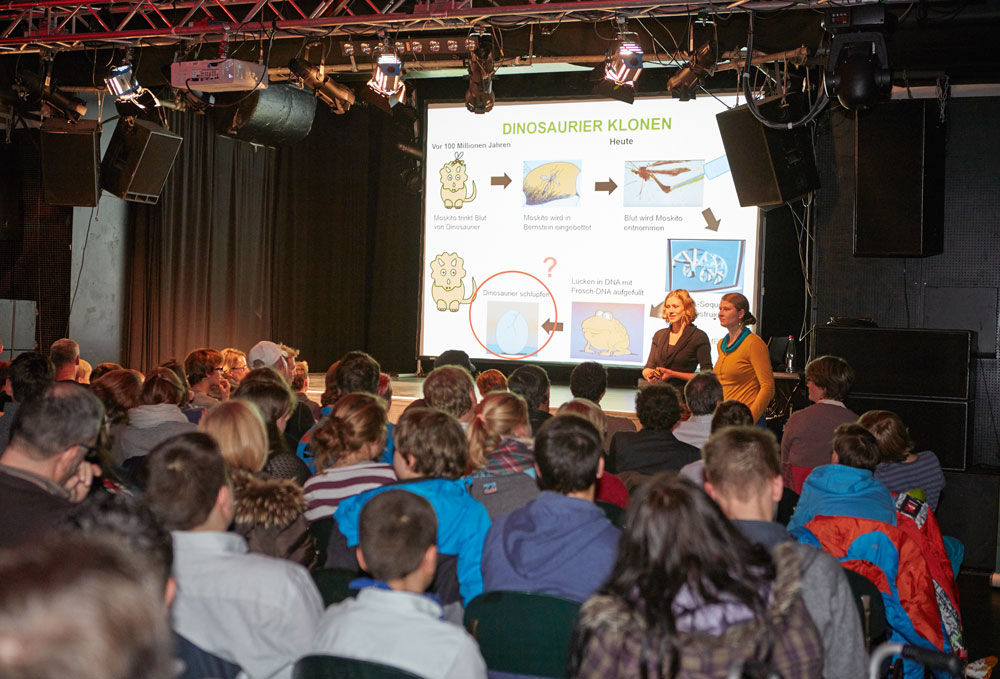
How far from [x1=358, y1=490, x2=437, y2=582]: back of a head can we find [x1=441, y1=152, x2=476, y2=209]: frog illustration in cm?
649

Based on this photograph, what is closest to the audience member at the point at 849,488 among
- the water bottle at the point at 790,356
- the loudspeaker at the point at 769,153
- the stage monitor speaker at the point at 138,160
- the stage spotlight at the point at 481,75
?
the loudspeaker at the point at 769,153

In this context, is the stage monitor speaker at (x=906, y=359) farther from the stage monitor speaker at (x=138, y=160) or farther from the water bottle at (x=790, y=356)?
the stage monitor speaker at (x=138, y=160)

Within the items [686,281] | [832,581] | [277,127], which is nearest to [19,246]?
[277,127]

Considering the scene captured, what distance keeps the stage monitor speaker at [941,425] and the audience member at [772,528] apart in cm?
414

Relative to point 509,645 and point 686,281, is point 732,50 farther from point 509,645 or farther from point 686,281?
point 509,645

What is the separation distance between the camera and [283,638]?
6.09 feet

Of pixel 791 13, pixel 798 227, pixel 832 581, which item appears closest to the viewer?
pixel 832 581

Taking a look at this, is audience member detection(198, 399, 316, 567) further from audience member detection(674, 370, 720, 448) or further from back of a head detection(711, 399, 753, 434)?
audience member detection(674, 370, 720, 448)

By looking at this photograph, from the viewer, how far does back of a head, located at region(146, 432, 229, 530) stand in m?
1.88

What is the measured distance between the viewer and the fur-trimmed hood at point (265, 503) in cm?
233

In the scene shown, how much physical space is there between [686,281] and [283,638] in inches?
237

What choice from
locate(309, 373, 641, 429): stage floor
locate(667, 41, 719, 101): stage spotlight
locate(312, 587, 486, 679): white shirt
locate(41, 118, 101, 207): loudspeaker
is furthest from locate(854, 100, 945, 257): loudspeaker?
locate(41, 118, 101, 207): loudspeaker

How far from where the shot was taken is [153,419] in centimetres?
363

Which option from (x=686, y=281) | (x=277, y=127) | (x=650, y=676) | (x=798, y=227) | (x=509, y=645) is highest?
(x=277, y=127)
